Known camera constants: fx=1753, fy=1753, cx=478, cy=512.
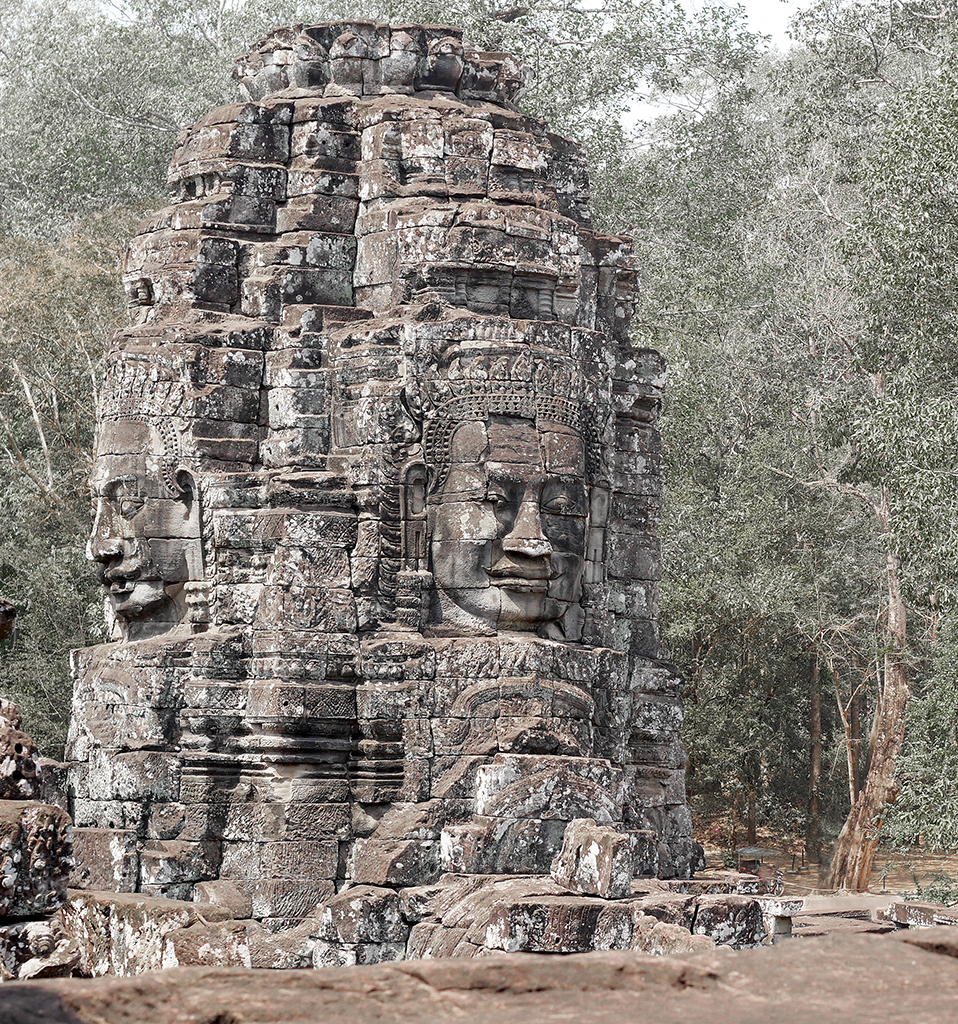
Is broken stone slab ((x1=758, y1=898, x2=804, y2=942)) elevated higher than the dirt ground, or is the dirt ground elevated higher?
broken stone slab ((x1=758, y1=898, x2=804, y2=942))

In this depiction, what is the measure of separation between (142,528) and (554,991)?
957 centimetres

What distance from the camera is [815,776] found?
1065 inches

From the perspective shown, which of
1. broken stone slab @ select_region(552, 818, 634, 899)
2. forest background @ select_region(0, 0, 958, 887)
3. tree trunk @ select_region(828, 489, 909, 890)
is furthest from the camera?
tree trunk @ select_region(828, 489, 909, 890)

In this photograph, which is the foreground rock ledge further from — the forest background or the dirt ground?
the dirt ground

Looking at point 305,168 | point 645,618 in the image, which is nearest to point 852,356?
point 645,618

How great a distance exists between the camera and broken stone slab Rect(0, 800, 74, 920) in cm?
649

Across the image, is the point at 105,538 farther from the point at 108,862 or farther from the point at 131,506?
the point at 108,862

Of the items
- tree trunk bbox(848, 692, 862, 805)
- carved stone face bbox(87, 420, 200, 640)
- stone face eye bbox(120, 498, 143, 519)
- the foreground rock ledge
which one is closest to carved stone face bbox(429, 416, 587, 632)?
carved stone face bbox(87, 420, 200, 640)

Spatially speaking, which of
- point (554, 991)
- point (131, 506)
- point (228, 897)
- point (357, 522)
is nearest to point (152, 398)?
point (131, 506)

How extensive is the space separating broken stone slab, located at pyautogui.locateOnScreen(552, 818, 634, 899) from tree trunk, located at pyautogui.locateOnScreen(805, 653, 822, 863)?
1607cm

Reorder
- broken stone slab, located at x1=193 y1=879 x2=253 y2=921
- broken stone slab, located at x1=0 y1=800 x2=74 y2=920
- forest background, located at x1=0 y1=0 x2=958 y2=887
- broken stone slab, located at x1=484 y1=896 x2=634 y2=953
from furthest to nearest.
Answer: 1. forest background, located at x1=0 y1=0 x2=958 y2=887
2. broken stone slab, located at x1=193 y1=879 x2=253 y2=921
3. broken stone slab, located at x1=484 y1=896 x2=634 y2=953
4. broken stone slab, located at x1=0 y1=800 x2=74 y2=920

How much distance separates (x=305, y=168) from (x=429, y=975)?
10579 millimetres

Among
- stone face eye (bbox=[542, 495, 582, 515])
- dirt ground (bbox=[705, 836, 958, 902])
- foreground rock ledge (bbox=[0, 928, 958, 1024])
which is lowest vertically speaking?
dirt ground (bbox=[705, 836, 958, 902])

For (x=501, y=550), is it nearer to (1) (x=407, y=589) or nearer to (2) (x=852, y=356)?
(1) (x=407, y=589)
